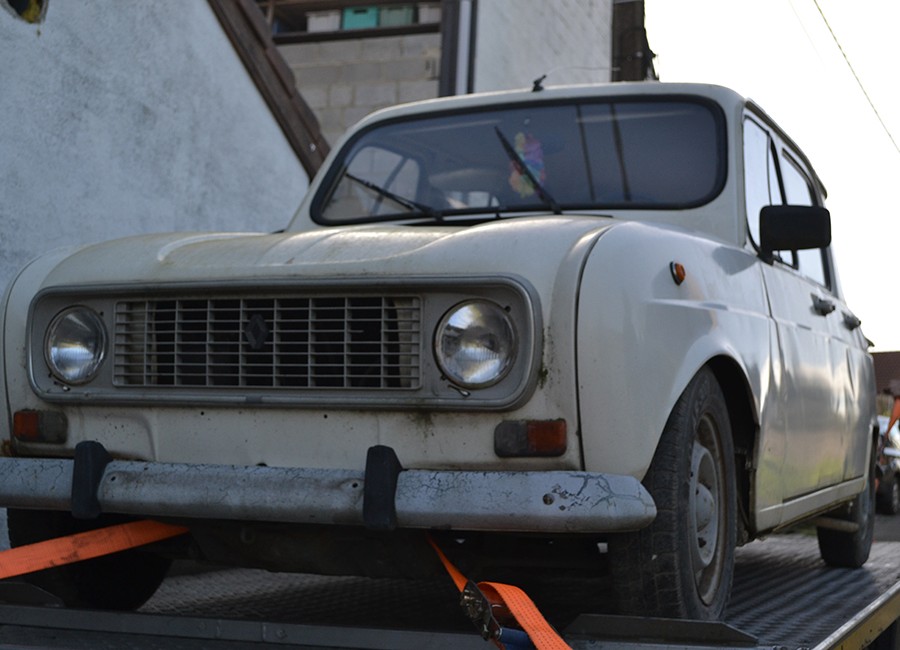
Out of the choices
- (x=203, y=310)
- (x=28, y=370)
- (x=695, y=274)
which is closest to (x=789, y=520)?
(x=695, y=274)

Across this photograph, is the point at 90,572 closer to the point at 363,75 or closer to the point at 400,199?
the point at 400,199

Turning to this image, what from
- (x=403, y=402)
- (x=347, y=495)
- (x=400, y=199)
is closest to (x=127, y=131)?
(x=400, y=199)

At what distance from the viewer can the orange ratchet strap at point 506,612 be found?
2.81m

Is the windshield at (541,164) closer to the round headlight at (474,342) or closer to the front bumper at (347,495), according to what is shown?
the round headlight at (474,342)

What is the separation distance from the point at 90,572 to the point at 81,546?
1.69ft

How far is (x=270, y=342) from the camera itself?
3.45 meters

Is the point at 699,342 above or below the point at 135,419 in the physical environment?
above

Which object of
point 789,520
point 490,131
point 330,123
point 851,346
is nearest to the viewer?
point 789,520

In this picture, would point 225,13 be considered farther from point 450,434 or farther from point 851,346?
point 450,434

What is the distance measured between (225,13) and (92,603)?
16.9ft

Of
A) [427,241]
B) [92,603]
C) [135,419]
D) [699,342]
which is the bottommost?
[92,603]

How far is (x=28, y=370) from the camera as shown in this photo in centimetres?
369

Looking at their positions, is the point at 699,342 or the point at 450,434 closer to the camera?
the point at 450,434

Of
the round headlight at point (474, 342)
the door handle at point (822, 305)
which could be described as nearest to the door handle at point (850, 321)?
the door handle at point (822, 305)
